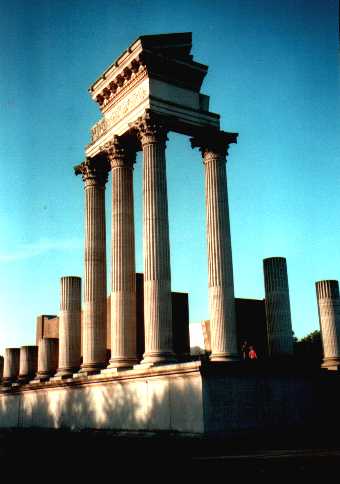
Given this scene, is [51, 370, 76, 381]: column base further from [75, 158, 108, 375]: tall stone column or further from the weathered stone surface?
the weathered stone surface

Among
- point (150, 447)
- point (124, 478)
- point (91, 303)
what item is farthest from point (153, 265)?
point (124, 478)

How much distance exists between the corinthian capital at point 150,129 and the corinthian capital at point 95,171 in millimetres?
7003

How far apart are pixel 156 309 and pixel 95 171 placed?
45.5 ft

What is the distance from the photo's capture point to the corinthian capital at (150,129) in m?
35.0

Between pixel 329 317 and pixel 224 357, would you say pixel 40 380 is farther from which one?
pixel 329 317

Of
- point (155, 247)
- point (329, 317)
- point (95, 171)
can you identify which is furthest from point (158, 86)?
point (329, 317)

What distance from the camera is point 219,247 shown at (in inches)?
1347

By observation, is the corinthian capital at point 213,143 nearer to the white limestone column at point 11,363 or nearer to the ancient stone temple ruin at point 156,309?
the ancient stone temple ruin at point 156,309

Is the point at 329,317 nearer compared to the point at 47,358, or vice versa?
the point at 329,317

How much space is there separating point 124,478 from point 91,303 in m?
22.7

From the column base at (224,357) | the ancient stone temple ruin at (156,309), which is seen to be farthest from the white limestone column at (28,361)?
the column base at (224,357)

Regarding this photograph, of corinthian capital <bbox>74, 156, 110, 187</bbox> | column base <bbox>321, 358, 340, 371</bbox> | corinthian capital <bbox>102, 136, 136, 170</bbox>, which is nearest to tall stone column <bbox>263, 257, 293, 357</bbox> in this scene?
column base <bbox>321, 358, 340, 371</bbox>

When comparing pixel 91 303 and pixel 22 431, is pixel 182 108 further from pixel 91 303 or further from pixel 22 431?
pixel 22 431

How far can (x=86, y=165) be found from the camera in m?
41.6
